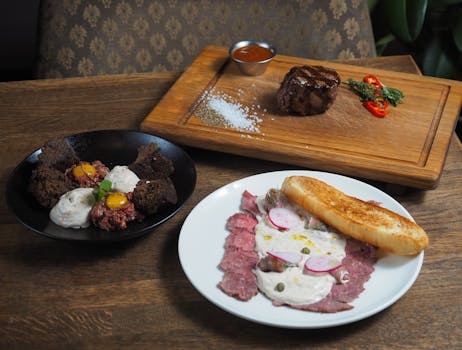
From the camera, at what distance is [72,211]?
5.60ft

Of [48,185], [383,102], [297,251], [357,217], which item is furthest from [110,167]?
[383,102]

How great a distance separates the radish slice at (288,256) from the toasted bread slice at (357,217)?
0.62 ft

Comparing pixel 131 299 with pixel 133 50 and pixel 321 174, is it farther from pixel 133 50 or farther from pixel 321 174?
pixel 133 50

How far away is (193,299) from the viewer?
1600 millimetres

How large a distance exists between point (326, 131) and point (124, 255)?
3.28ft

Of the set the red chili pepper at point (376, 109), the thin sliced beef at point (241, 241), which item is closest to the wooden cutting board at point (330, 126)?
the red chili pepper at point (376, 109)

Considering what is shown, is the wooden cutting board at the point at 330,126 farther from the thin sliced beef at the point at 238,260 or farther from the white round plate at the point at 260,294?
the thin sliced beef at the point at 238,260

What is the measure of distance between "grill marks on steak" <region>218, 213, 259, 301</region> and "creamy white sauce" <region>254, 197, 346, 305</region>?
2 cm

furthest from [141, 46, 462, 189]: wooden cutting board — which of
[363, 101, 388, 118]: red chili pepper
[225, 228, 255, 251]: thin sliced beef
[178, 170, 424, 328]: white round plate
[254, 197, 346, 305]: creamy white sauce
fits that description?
[225, 228, 255, 251]: thin sliced beef

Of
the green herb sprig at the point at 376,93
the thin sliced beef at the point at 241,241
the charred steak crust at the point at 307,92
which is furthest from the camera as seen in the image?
the green herb sprig at the point at 376,93

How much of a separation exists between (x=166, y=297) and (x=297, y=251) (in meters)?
0.41

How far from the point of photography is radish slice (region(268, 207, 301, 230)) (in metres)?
1.69

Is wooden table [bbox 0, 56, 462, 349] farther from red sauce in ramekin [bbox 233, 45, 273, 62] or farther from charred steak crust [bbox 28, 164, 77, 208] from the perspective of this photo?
red sauce in ramekin [bbox 233, 45, 273, 62]

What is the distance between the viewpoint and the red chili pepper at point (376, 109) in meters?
2.34
